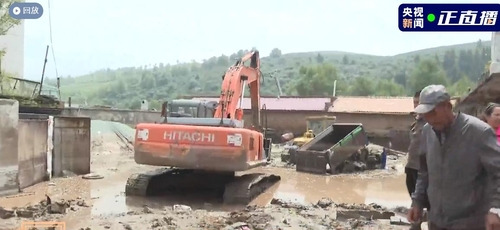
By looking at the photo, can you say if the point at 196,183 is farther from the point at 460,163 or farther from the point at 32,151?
the point at 460,163

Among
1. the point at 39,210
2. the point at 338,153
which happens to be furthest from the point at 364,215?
the point at 338,153

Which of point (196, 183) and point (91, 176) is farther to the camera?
point (91, 176)

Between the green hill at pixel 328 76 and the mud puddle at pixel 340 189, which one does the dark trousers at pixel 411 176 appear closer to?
the mud puddle at pixel 340 189

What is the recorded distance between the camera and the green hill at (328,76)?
8088 cm

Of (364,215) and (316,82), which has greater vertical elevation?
(316,82)

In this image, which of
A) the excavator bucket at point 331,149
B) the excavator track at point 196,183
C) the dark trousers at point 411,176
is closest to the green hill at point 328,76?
the excavator bucket at point 331,149

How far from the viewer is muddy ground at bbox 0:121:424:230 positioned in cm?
672

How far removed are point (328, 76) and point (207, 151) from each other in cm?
7663

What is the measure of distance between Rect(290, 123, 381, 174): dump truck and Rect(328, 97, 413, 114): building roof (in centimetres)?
1470

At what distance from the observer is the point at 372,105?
3328 centimetres

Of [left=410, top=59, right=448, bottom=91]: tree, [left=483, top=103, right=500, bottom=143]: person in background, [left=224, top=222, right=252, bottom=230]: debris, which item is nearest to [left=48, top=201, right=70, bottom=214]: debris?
[left=224, top=222, right=252, bottom=230]: debris

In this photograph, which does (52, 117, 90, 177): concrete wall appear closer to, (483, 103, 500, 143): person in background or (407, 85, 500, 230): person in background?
(483, 103, 500, 143): person in background

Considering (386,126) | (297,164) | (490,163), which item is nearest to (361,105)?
(386,126)

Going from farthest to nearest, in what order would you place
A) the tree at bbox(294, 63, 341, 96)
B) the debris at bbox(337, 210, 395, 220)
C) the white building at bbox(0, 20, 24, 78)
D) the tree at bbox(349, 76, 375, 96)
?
1. the tree at bbox(349, 76, 375, 96)
2. the tree at bbox(294, 63, 341, 96)
3. the white building at bbox(0, 20, 24, 78)
4. the debris at bbox(337, 210, 395, 220)
